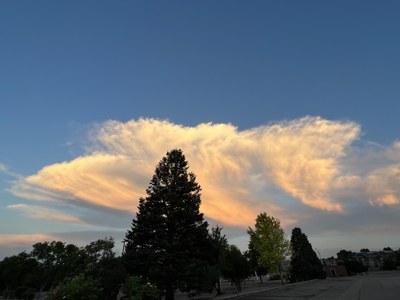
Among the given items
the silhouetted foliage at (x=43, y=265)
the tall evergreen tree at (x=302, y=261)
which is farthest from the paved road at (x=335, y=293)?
the silhouetted foliage at (x=43, y=265)

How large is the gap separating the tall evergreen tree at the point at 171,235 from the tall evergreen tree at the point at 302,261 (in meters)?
44.1

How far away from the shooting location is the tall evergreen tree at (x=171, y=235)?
26469mm

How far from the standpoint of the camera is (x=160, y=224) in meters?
28.6

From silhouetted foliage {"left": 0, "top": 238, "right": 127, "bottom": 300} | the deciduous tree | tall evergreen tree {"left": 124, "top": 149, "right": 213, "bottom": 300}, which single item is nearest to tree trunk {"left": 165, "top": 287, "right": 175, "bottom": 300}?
tall evergreen tree {"left": 124, "top": 149, "right": 213, "bottom": 300}

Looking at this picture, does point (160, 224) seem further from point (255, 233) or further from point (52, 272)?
point (52, 272)

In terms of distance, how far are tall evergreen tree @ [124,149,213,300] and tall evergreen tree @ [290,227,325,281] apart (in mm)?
44142

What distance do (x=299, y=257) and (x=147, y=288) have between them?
6126 centimetres

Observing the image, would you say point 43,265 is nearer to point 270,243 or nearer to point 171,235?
point 270,243

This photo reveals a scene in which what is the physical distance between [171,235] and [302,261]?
49838 mm

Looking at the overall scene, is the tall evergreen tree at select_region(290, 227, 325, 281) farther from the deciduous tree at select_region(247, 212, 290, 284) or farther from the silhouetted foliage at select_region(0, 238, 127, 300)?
the silhouetted foliage at select_region(0, 238, 127, 300)

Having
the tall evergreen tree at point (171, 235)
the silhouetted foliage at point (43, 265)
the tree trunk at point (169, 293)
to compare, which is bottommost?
the tree trunk at point (169, 293)

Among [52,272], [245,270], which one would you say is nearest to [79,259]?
[52,272]

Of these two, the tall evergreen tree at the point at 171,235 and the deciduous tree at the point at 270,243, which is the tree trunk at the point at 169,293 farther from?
the deciduous tree at the point at 270,243

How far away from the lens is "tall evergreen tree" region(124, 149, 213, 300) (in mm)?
26469
